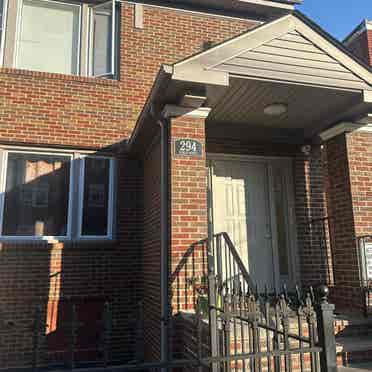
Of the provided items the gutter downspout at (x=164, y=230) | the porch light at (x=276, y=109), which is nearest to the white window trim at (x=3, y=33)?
the gutter downspout at (x=164, y=230)

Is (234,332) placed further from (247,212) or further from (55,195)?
(55,195)

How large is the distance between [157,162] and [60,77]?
2.88 meters

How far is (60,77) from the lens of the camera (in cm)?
693

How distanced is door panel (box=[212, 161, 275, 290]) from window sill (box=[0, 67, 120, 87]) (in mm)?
2604

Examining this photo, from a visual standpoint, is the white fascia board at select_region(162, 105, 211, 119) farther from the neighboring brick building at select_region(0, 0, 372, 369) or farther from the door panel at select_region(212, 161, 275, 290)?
the door panel at select_region(212, 161, 275, 290)

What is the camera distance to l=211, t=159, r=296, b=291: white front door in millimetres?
6094

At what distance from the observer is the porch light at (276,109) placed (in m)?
5.21

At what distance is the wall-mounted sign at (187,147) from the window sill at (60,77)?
10.2ft

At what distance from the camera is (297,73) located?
15.0ft

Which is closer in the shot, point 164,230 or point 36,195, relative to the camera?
point 164,230

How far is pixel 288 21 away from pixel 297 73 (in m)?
0.65

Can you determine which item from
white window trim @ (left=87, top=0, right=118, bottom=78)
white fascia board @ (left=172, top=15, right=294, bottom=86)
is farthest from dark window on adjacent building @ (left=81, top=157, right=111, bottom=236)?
white fascia board @ (left=172, top=15, right=294, bottom=86)

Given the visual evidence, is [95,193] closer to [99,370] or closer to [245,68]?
[245,68]

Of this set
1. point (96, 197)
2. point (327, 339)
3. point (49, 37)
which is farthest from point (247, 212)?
point (49, 37)
